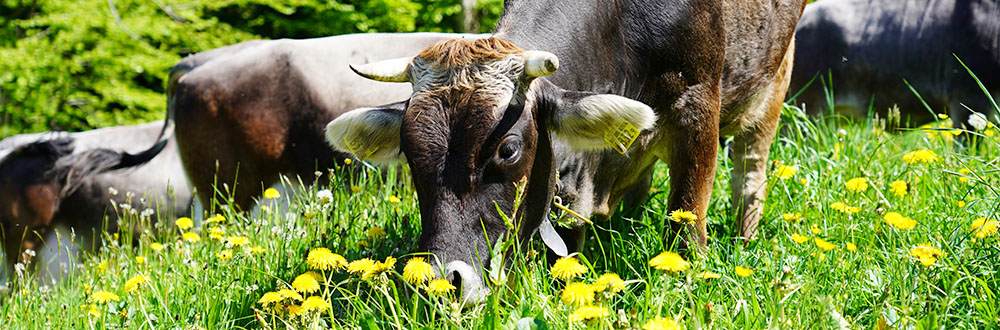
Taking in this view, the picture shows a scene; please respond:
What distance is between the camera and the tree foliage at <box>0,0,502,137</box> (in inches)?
401

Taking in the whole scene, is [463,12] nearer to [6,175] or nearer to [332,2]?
[332,2]

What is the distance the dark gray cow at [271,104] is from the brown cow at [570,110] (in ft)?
6.94

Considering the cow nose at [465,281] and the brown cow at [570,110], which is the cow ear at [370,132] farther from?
the cow nose at [465,281]

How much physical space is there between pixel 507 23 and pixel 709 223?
1412 mm

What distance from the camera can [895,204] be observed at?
3.49 metres

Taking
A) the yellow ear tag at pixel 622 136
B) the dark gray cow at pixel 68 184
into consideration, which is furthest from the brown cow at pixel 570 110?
the dark gray cow at pixel 68 184

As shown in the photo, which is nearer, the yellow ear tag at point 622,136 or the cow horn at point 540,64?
the cow horn at point 540,64

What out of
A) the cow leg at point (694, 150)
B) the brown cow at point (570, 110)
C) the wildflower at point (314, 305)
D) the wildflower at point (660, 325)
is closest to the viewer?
the wildflower at point (660, 325)

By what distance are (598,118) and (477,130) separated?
44cm

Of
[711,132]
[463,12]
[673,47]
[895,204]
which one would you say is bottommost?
[463,12]

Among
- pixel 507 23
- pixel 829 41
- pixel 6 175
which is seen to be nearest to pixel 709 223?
pixel 507 23

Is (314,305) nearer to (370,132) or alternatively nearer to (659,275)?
(370,132)

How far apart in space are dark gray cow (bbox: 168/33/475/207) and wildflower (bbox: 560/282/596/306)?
3.38 metres

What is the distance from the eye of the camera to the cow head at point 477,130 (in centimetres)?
255
